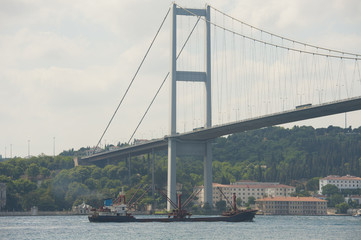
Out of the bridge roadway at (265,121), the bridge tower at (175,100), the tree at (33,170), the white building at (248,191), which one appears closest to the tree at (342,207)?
the white building at (248,191)

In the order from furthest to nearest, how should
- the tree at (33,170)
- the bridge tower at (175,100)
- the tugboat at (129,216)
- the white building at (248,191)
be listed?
the white building at (248,191) < the tree at (33,170) < the bridge tower at (175,100) < the tugboat at (129,216)

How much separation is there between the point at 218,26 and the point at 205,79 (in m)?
7.44

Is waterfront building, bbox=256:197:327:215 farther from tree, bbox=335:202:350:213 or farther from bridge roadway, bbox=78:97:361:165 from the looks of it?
bridge roadway, bbox=78:97:361:165

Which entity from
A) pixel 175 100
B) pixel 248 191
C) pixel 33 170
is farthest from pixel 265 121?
pixel 248 191

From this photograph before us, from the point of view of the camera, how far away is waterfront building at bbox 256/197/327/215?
17300 centimetres

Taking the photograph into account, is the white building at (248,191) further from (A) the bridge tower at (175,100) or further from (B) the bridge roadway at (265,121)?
(A) the bridge tower at (175,100)

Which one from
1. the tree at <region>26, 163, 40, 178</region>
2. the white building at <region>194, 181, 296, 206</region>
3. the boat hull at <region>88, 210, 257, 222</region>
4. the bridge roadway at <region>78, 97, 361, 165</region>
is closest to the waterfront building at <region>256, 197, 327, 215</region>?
the white building at <region>194, 181, 296, 206</region>

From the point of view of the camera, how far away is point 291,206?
577 ft

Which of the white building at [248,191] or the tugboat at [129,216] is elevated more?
the white building at [248,191]

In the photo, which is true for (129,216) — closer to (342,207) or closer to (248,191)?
(342,207)

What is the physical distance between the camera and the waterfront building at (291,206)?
173000 mm

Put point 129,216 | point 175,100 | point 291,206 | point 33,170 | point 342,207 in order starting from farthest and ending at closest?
1. point 342,207
2. point 291,206
3. point 33,170
4. point 175,100
5. point 129,216

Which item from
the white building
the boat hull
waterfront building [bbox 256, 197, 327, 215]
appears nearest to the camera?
the boat hull

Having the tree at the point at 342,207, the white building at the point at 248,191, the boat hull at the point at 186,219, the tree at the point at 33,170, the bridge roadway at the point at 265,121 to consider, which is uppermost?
the bridge roadway at the point at 265,121
